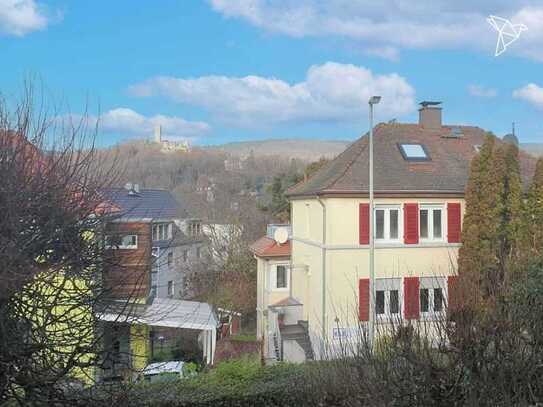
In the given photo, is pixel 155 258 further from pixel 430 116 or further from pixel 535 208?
pixel 430 116

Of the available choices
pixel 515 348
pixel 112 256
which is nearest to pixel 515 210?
pixel 515 348

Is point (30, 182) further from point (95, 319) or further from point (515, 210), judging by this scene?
point (515, 210)

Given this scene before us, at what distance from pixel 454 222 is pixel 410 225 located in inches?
67.6

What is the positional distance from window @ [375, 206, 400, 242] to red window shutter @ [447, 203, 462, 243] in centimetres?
192

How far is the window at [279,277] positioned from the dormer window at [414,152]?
7554mm

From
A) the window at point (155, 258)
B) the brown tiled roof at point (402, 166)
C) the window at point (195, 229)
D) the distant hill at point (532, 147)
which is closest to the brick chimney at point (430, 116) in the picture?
the brown tiled roof at point (402, 166)

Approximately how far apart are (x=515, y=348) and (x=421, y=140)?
710 inches

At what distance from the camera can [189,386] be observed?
9.33 meters

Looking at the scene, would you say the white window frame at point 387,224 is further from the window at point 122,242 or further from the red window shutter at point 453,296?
the window at point 122,242

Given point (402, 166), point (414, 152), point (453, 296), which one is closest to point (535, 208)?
point (402, 166)

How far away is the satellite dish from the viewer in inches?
1035

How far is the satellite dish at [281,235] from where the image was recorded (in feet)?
86.3

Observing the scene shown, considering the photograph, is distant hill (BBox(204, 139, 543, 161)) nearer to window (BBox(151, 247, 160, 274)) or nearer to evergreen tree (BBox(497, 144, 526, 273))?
evergreen tree (BBox(497, 144, 526, 273))

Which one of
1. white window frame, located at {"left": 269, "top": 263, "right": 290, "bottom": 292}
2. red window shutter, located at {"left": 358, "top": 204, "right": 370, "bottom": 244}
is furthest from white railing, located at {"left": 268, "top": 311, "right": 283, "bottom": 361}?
red window shutter, located at {"left": 358, "top": 204, "right": 370, "bottom": 244}
